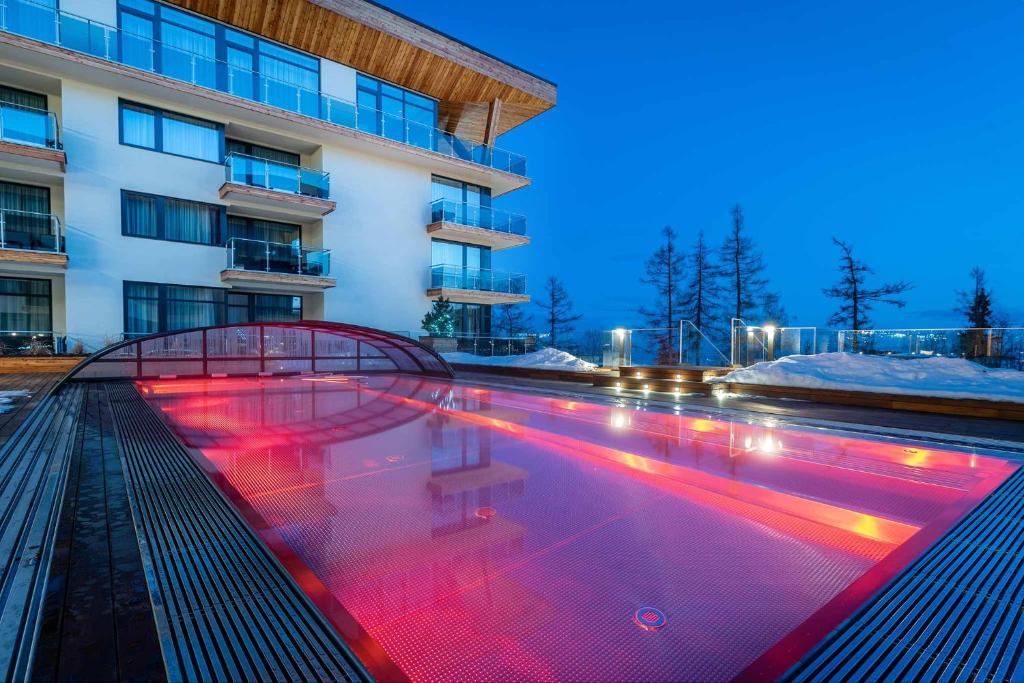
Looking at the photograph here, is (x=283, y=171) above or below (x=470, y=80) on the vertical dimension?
below

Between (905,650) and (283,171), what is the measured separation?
56.1 feet

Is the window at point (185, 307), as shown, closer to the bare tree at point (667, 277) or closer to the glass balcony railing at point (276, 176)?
the glass balcony railing at point (276, 176)

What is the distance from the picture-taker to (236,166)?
1418cm

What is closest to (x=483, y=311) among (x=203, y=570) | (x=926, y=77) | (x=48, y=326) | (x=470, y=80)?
(x=470, y=80)

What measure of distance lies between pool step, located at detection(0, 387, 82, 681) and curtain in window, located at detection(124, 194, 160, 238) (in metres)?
10.3

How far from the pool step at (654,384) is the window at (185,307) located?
29.9 feet

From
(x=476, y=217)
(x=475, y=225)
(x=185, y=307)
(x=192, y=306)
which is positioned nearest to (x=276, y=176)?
(x=192, y=306)

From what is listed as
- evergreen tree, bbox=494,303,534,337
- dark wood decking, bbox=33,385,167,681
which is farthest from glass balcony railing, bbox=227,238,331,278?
evergreen tree, bbox=494,303,534,337

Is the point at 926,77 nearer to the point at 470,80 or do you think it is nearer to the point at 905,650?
the point at 470,80

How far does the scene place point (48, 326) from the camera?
1309 centimetres

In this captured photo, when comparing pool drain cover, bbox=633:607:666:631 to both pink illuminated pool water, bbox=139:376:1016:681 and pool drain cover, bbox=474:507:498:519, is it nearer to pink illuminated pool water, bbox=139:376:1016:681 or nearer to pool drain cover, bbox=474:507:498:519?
pink illuminated pool water, bbox=139:376:1016:681

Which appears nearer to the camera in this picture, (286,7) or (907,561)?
(907,561)

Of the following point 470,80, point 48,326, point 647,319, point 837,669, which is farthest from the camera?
point 647,319

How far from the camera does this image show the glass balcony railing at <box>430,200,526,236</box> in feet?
61.4
